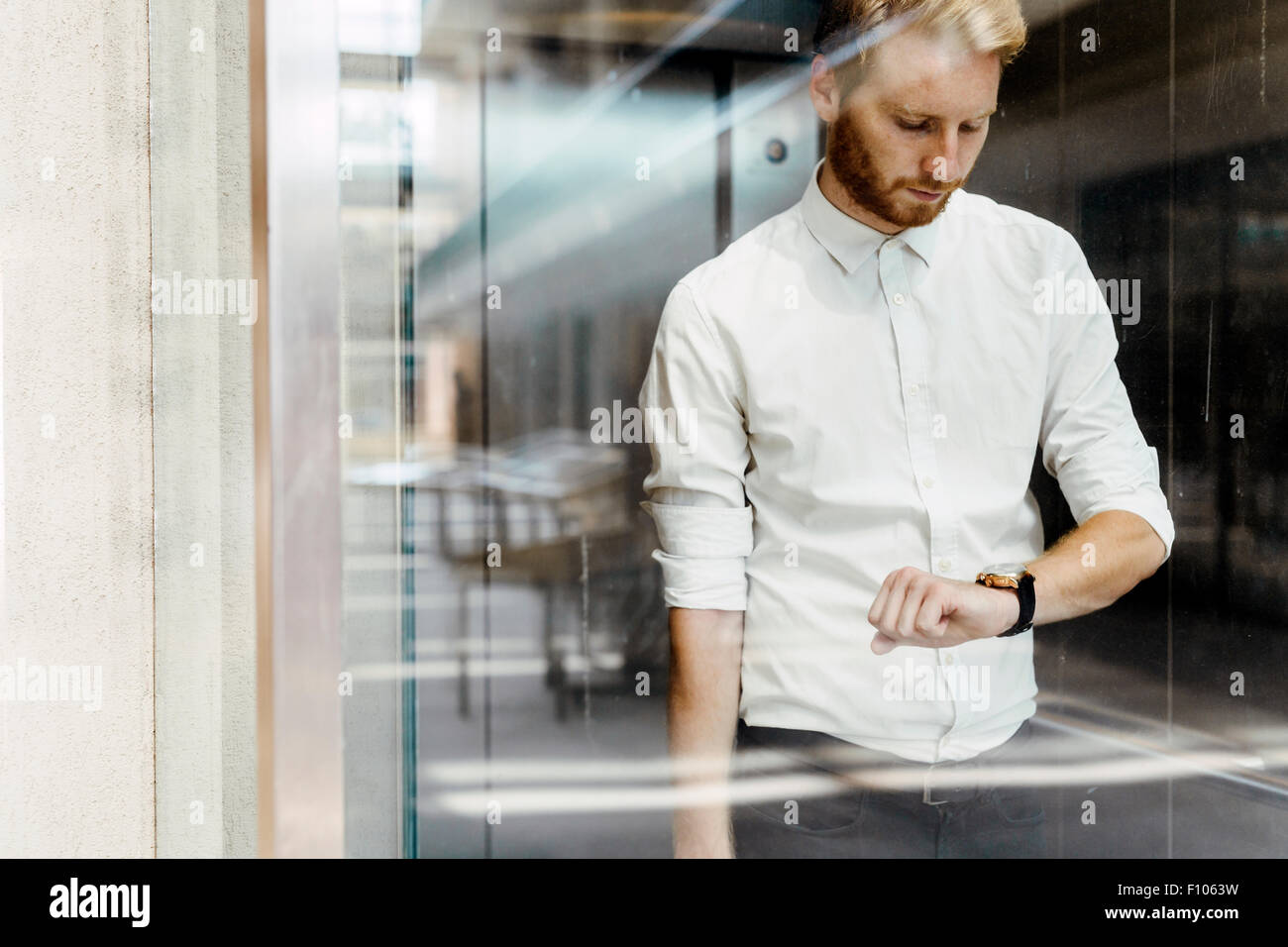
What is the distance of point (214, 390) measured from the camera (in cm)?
179

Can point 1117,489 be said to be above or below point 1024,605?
above

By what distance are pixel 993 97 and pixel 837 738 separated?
1165 millimetres

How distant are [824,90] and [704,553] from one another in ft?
2.73

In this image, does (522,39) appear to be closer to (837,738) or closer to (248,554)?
(248,554)

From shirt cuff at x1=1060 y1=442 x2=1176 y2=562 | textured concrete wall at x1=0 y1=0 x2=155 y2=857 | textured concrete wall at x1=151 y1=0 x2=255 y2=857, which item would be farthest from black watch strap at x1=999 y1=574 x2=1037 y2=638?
textured concrete wall at x1=0 y1=0 x2=155 y2=857

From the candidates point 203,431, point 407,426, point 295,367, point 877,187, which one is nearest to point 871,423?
point 877,187

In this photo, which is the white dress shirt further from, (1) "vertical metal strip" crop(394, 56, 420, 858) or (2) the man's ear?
(1) "vertical metal strip" crop(394, 56, 420, 858)

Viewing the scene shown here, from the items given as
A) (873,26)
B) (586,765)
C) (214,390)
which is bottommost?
(586,765)

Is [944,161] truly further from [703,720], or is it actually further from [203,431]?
[203,431]

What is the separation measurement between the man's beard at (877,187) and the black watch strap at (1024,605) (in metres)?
0.66

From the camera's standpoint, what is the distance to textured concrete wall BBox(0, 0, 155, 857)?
177cm

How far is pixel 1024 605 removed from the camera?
1.75m

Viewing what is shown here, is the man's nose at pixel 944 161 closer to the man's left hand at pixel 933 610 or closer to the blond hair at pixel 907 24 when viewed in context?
the blond hair at pixel 907 24
